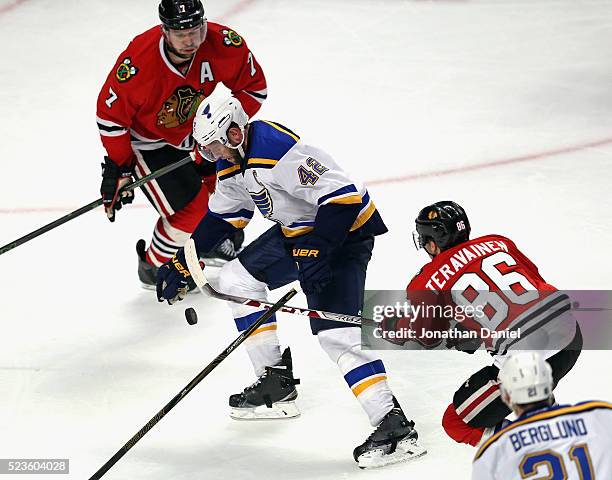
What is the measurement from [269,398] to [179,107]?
3.86 ft

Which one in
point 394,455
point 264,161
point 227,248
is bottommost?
point 227,248

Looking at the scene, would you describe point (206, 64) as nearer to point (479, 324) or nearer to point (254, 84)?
point (254, 84)

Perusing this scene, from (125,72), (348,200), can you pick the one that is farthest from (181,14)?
(348,200)

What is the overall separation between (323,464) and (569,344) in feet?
2.66

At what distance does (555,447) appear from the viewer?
7.75 ft

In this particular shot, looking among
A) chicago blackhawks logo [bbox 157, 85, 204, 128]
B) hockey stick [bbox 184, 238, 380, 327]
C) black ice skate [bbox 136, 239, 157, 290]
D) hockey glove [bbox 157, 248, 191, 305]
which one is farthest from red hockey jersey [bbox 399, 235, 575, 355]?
black ice skate [bbox 136, 239, 157, 290]

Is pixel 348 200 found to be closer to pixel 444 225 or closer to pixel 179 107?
pixel 444 225

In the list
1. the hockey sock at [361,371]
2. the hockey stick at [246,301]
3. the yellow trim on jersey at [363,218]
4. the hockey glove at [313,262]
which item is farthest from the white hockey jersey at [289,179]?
the hockey sock at [361,371]

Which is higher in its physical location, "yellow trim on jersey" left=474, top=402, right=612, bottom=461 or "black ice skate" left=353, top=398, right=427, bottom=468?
"yellow trim on jersey" left=474, top=402, right=612, bottom=461

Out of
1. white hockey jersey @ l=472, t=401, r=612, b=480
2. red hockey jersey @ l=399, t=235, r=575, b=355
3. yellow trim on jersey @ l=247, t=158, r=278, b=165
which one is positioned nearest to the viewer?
white hockey jersey @ l=472, t=401, r=612, b=480

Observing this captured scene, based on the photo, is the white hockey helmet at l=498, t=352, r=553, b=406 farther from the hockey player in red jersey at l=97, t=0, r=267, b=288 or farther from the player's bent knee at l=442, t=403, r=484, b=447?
the hockey player in red jersey at l=97, t=0, r=267, b=288

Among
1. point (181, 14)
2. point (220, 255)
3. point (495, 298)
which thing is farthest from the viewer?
point (220, 255)

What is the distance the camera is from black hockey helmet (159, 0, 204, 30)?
4039 mm

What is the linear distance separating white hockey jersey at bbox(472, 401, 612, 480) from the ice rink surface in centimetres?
96
